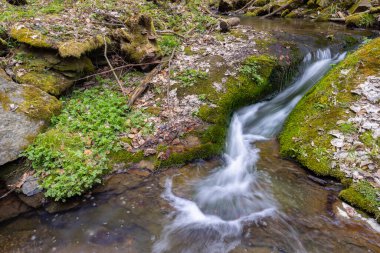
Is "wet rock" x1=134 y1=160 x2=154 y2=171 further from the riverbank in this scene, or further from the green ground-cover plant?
the green ground-cover plant

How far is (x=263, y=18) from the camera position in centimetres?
1502

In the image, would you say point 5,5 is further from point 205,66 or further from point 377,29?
point 377,29

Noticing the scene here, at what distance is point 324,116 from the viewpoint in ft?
18.6

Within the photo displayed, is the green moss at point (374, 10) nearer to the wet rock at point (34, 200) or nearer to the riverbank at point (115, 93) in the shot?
the riverbank at point (115, 93)

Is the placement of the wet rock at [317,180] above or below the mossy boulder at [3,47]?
below

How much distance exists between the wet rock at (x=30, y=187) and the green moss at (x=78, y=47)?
9.47 feet

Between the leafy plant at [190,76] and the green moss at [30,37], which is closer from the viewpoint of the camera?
the green moss at [30,37]

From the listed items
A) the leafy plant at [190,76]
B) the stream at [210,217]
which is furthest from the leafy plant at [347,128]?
the leafy plant at [190,76]

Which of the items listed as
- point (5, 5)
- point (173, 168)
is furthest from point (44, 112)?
point (5, 5)

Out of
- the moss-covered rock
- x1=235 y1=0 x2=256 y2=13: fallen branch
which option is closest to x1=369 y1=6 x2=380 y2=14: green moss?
the moss-covered rock

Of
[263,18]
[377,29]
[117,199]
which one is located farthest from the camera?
[263,18]

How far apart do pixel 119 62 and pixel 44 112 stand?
8.35ft

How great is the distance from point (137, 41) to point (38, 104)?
308 cm

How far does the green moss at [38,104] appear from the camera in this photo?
547cm
